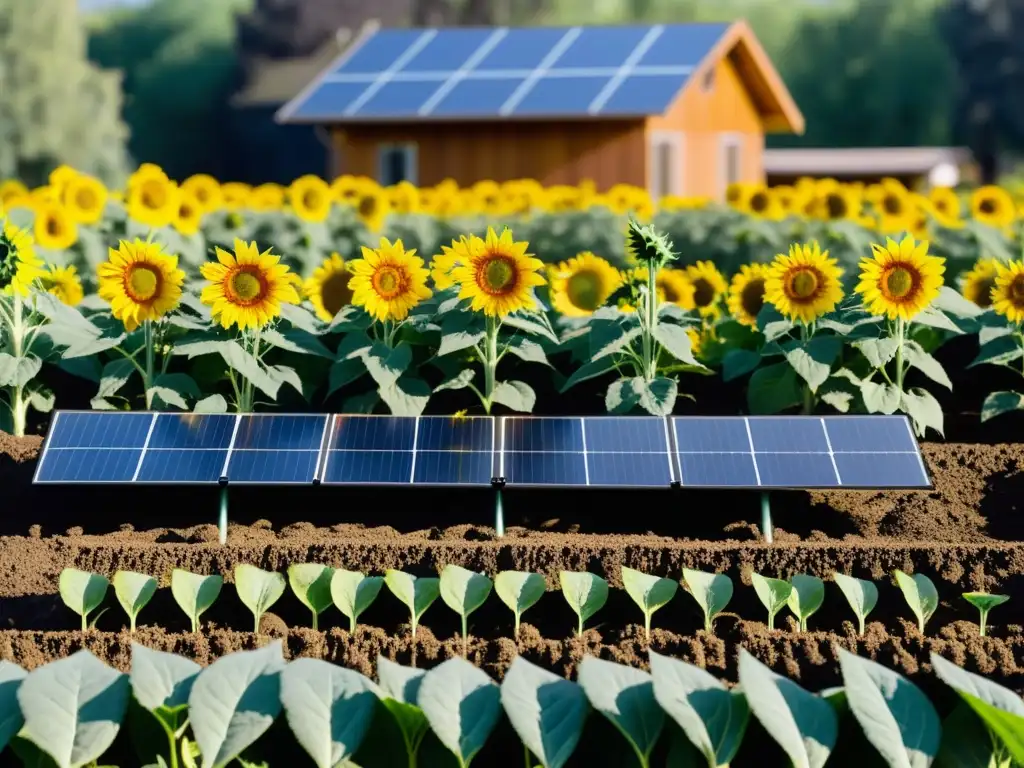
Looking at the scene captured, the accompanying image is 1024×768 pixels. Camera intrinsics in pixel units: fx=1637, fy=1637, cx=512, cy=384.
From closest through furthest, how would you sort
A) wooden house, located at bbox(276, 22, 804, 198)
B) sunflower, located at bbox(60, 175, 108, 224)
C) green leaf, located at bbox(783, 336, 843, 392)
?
green leaf, located at bbox(783, 336, 843, 392) → sunflower, located at bbox(60, 175, 108, 224) → wooden house, located at bbox(276, 22, 804, 198)

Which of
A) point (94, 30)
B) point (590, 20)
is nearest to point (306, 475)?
point (94, 30)

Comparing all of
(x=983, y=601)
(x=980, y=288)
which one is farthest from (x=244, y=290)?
(x=980, y=288)

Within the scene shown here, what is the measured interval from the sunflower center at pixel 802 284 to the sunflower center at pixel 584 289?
3.33 feet

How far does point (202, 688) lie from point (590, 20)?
263 ft

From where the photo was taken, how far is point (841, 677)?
4.11m

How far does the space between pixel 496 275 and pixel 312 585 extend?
1334 mm

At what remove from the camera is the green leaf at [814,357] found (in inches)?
218

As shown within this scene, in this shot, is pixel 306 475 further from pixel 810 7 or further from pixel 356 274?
pixel 810 7

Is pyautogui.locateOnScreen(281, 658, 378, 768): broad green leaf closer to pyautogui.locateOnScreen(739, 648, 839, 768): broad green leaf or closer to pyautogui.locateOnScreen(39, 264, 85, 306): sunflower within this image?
pyautogui.locateOnScreen(739, 648, 839, 768): broad green leaf

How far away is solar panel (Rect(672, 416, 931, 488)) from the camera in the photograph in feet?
16.5

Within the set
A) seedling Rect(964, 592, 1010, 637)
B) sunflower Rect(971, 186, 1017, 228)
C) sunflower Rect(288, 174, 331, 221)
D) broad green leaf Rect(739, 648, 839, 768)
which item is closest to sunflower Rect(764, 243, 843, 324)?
seedling Rect(964, 592, 1010, 637)

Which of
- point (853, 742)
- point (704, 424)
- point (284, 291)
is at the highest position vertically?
point (284, 291)

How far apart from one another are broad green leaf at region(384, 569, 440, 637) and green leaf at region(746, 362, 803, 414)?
172cm

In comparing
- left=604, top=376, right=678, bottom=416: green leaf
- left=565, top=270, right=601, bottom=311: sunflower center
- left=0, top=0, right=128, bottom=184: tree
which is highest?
left=0, top=0, right=128, bottom=184: tree
